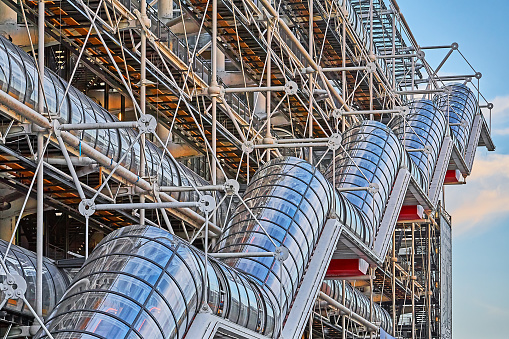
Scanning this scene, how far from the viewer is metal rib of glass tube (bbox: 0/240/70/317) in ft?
53.8

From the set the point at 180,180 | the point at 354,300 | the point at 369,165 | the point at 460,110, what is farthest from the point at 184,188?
the point at 460,110

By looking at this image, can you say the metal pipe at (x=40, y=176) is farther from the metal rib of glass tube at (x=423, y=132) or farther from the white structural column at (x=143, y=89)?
the metal rib of glass tube at (x=423, y=132)

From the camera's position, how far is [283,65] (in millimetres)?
28094

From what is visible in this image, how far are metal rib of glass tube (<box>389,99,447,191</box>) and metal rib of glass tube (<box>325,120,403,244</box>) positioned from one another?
326 centimetres

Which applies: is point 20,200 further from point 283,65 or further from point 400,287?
point 400,287

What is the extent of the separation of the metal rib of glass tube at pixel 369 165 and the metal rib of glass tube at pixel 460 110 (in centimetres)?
918

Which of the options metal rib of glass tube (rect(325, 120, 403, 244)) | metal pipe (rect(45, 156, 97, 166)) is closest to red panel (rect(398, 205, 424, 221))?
metal rib of glass tube (rect(325, 120, 403, 244))

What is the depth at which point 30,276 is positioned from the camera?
55.2 ft

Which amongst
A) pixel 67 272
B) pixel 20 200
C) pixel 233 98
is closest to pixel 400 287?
pixel 233 98

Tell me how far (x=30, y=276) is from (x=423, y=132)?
1845cm

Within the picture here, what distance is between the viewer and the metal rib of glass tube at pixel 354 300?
3366 cm

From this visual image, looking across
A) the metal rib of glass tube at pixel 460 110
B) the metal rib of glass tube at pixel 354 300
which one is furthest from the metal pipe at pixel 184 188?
the metal rib of glass tube at pixel 460 110

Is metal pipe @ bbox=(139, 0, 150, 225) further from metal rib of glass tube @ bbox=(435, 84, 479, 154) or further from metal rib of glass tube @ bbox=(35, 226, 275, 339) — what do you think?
metal rib of glass tube @ bbox=(435, 84, 479, 154)

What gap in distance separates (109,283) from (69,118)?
16.9ft
